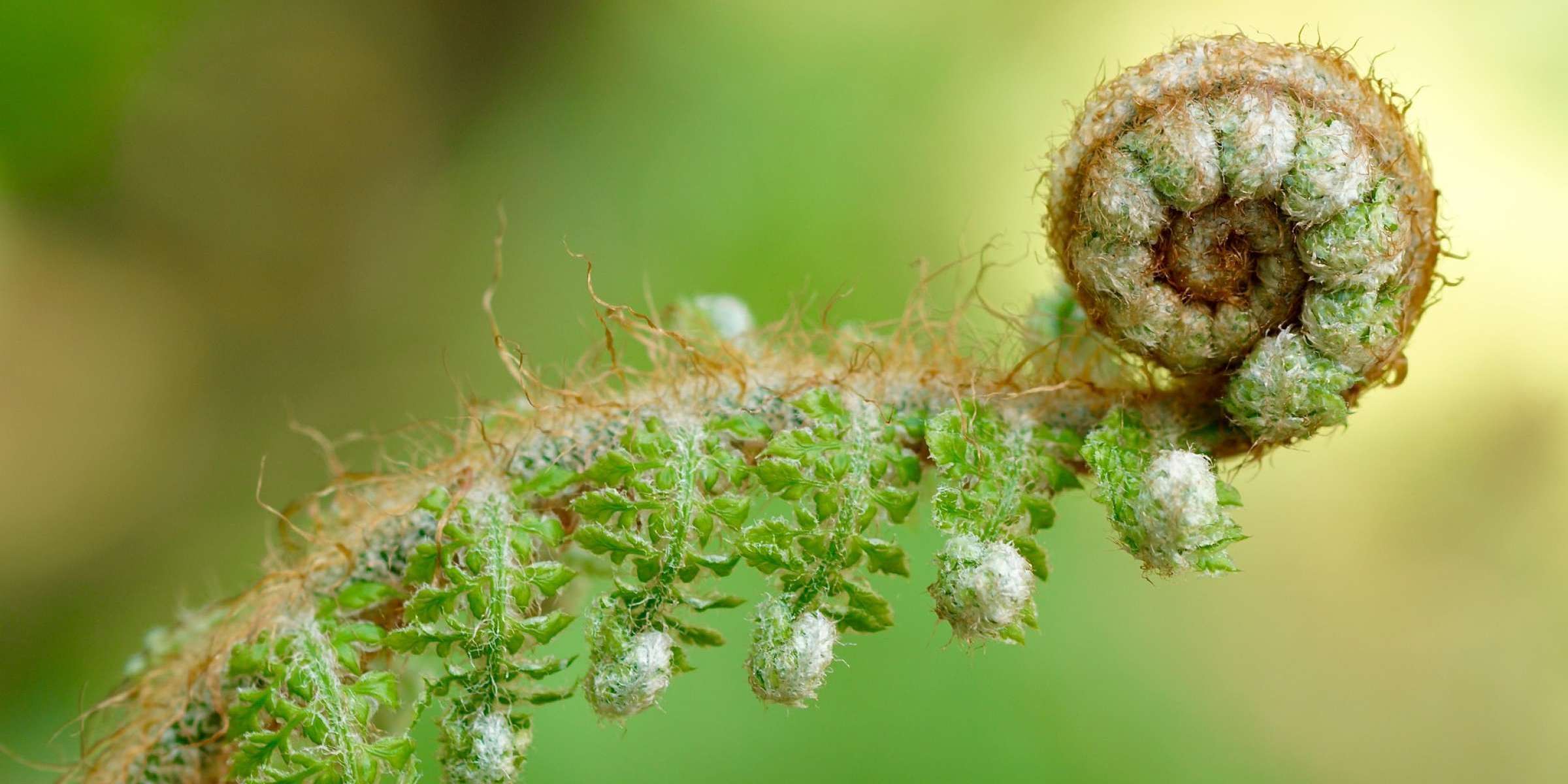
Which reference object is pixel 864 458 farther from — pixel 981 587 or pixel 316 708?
pixel 316 708

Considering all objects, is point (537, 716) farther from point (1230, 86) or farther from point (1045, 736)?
point (1230, 86)

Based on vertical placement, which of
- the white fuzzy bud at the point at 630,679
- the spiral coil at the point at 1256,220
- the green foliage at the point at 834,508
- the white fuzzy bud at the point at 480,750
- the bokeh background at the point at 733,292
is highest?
the bokeh background at the point at 733,292

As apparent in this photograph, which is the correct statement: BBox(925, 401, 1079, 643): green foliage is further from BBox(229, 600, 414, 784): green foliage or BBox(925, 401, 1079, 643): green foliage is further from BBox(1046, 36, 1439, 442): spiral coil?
BBox(229, 600, 414, 784): green foliage

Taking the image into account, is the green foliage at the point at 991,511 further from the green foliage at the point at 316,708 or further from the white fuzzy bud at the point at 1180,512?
the green foliage at the point at 316,708

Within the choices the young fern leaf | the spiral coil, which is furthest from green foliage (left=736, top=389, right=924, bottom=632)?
the spiral coil

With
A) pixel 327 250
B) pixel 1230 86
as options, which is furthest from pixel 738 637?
pixel 327 250

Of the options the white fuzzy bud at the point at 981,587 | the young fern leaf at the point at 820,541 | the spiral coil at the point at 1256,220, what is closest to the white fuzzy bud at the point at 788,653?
the young fern leaf at the point at 820,541

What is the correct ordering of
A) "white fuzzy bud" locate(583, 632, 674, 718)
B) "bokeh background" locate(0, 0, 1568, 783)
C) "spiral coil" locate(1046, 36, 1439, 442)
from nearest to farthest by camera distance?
"spiral coil" locate(1046, 36, 1439, 442) → "white fuzzy bud" locate(583, 632, 674, 718) → "bokeh background" locate(0, 0, 1568, 783)
